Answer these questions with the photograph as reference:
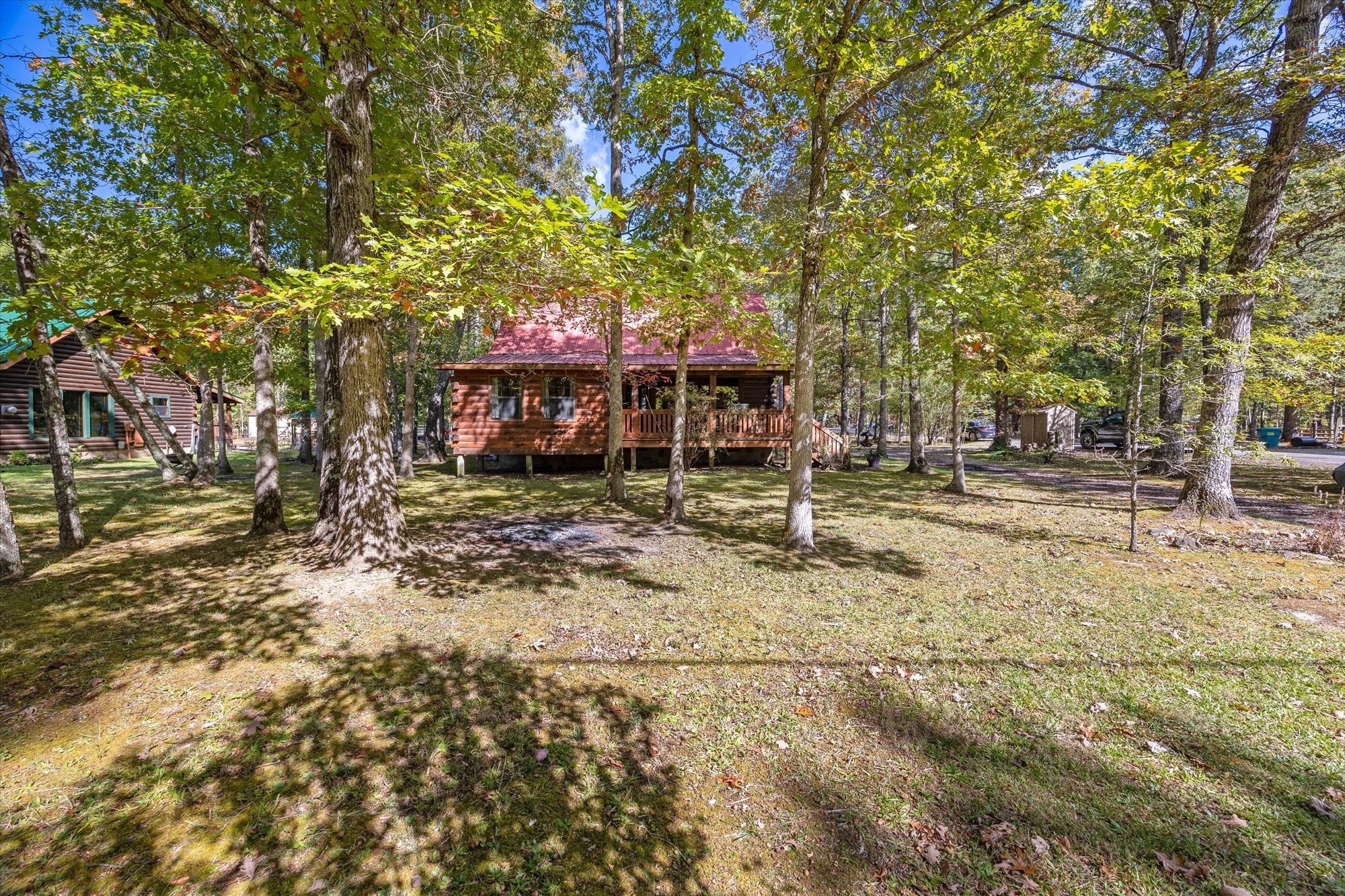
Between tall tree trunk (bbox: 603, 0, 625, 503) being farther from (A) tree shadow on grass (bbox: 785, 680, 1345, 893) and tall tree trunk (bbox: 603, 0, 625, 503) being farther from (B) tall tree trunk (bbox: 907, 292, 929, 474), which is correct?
(A) tree shadow on grass (bbox: 785, 680, 1345, 893)

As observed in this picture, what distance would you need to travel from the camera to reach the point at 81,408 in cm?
1888

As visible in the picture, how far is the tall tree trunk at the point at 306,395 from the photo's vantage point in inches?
619

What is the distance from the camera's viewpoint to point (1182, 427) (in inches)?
246

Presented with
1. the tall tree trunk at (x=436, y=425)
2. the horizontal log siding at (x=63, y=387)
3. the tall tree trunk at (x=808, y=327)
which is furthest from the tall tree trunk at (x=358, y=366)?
the tall tree trunk at (x=436, y=425)

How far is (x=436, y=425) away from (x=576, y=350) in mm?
9069

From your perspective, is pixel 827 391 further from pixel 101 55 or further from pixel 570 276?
pixel 101 55

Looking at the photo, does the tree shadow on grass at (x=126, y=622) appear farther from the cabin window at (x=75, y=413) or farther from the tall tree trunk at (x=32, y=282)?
the cabin window at (x=75, y=413)

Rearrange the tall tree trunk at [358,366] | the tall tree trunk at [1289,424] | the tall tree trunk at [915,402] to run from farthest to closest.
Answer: the tall tree trunk at [1289,424] → the tall tree trunk at [915,402] → the tall tree trunk at [358,366]

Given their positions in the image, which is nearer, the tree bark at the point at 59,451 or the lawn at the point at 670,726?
the lawn at the point at 670,726

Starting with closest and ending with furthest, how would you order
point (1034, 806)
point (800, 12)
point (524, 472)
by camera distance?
point (1034, 806) < point (800, 12) < point (524, 472)

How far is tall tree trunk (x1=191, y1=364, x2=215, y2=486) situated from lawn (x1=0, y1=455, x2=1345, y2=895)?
306 inches

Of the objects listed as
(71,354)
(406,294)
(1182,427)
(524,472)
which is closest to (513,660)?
(406,294)

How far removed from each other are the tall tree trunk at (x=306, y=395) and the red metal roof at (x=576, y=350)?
5.48 metres

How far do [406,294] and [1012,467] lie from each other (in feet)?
66.5
